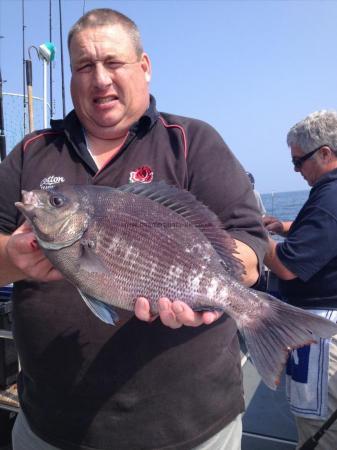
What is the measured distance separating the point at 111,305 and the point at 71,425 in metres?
0.69

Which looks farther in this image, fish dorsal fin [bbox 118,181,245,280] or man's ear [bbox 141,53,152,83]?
man's ear [bbox 141,53,152,83]

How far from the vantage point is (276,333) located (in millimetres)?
1770

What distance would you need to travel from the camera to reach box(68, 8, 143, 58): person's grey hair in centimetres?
212

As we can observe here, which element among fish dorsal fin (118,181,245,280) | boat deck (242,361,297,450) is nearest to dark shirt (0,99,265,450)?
fish dorsal fin (118,181,245,280)

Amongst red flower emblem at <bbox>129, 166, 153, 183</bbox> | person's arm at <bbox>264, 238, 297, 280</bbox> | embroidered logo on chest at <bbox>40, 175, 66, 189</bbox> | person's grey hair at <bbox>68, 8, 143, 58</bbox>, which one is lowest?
person's arm at <bbox>264, 238, 297, 280</bbox>

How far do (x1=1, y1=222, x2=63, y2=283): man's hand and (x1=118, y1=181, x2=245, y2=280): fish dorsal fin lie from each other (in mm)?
458

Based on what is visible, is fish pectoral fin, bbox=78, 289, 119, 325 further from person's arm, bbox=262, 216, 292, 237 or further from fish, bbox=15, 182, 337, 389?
person's arm, bbox=262, 216, 292, 237

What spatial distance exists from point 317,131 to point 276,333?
2.41 metres

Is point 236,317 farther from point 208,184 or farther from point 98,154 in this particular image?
point 98,154

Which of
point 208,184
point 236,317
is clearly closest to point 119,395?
point 236,317

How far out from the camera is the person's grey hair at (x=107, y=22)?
6.95 ft

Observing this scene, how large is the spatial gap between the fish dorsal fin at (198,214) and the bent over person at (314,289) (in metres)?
1.54

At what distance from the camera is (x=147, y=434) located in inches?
78.3

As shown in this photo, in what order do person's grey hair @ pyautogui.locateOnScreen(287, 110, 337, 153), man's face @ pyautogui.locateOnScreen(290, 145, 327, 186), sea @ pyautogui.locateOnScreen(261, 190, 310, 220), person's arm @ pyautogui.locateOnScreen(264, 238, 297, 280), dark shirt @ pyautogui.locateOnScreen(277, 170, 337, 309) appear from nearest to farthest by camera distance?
dark shirt @ pyautogui.locateOnScreen(277, 170, 337, 309) → person's arm @ pyautogui.locateOnScreen(264, 238, 297, 280) → person's grey hair @ pyautogui.locateOnScreen(287, 110, 337, 153) → man's face @ pyautogui.locateOnScreen(290, 145, 327, 186) → sea @ pyautogui.locateOnScreen(261, 190, 310, 220)
